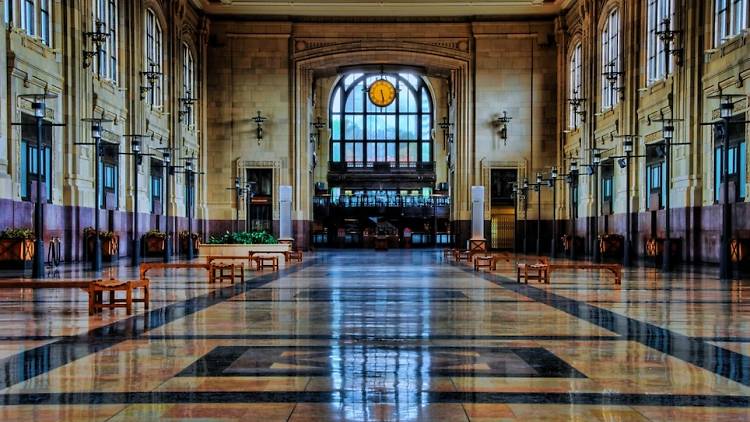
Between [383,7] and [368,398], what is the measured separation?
3950 cm

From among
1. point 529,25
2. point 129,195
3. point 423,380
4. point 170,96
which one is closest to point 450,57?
point 529,25

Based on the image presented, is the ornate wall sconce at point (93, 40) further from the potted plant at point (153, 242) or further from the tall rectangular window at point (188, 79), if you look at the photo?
the tall rectangular window at point (188, 79)

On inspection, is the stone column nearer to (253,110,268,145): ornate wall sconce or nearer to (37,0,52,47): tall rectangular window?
(253,110,268,145): ornate wall sconce

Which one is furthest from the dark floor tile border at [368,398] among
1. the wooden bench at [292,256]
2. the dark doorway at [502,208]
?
the dark doorway at [502,208]

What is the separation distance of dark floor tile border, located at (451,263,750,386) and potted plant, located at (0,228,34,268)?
43.9 feet

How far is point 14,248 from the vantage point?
1984 cm

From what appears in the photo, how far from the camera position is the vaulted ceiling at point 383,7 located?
42.0 m

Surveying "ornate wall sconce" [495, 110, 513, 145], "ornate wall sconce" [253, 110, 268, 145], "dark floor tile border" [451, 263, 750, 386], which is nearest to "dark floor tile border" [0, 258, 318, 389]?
"dark floor tile border" [451, 263, 750, 386]

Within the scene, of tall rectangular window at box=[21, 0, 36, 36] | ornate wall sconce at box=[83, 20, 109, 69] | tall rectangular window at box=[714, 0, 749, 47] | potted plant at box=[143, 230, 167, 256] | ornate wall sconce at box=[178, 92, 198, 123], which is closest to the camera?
tall rectangular window at box=[714, 0, 749, 47]

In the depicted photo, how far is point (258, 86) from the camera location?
44.0 metres

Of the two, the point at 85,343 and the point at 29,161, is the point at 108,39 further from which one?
the point at 85,343

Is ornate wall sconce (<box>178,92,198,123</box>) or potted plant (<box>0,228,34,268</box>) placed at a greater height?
ornate wall sconce (<box>178,92,198,123</box>)

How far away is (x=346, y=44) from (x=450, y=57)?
5.83 m

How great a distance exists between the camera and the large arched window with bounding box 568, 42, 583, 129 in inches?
1566
